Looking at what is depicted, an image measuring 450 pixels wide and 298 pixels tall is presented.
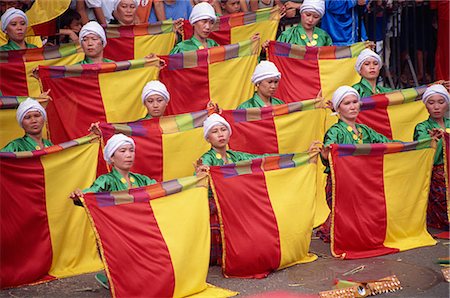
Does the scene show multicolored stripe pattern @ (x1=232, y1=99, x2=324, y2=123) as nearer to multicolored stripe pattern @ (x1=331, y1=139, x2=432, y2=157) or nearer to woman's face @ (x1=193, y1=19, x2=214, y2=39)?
multicolored stripe pattern @ (x1=331, y1=139, x2=432, y2=157)

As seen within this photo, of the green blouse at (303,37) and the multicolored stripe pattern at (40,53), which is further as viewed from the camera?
the green blouse at (303,37)

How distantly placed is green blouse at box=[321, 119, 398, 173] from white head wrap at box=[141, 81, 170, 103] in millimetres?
1603

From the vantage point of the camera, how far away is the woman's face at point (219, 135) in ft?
32.4

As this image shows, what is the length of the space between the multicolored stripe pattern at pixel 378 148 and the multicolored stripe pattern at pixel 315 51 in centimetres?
205

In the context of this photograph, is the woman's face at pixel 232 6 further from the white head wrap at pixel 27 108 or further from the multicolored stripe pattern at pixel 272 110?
the white head wrap at pixel 27 108

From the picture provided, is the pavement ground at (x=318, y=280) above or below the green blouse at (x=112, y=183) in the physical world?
below

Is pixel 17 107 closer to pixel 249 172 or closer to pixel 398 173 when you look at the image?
pixel 249 172

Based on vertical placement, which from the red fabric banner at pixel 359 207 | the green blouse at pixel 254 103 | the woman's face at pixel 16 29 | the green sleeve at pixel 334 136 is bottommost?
the red fabric banner at pixel 359 207

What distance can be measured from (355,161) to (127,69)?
2.65 m

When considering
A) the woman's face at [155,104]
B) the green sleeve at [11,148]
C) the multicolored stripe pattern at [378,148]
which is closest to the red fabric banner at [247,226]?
the multicolored stripe pattern at [378,148]

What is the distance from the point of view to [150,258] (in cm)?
876

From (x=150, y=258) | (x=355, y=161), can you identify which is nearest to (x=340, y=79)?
(x=355, y=161)

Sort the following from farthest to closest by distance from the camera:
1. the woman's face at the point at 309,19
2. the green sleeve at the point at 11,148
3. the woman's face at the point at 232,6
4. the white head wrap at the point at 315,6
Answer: the woman's face at the point at 232,6 → the woman's face at the point at 309,19 → the white head wrap at the point at 315,6 → the green sleeve at the point at 11,148

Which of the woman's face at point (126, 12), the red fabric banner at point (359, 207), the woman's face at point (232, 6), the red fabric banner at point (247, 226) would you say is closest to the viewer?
the red fabric banner at point (247, 226)
